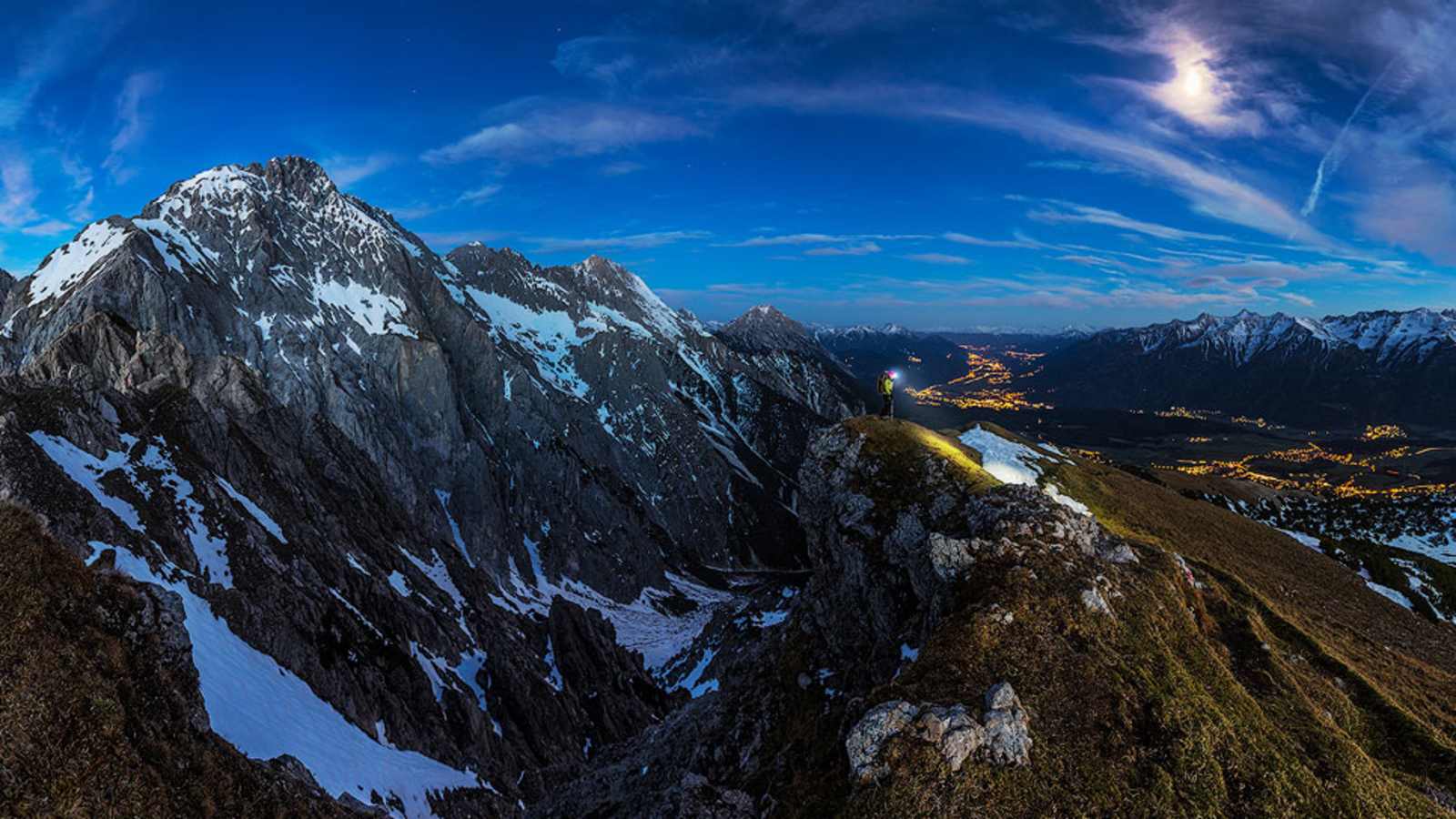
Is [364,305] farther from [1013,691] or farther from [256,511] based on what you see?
[1013,691]

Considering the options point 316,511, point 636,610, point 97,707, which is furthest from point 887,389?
point 636,610

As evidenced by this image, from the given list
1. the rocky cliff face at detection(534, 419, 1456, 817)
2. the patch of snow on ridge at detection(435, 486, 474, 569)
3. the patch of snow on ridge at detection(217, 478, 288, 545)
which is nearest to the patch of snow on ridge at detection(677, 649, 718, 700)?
the patch of snow on ridge at detection(435, 486, 474, 569)

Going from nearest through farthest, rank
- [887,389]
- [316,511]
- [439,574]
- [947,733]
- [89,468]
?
[947,733] < [887,389] < [89,468] < [316,511] < [439,574]

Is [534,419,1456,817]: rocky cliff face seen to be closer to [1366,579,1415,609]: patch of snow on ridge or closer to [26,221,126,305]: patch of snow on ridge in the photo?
[1366,579,1415,609]: patch of snow on ridge

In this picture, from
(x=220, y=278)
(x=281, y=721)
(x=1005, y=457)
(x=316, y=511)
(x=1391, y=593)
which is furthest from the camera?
(x=220, y=278)

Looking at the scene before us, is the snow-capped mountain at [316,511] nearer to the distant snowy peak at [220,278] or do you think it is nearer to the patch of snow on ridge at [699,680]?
the distant snowy peak at [220,278]

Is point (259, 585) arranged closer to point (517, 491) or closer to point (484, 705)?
point (484, 705)
